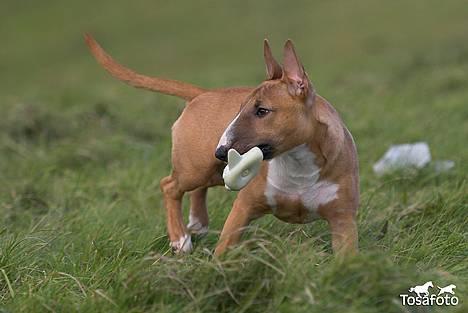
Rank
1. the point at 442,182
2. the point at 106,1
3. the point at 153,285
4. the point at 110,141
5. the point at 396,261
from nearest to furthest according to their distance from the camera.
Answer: the point at 153,285 → the point at 396,261 → the point at 442,182 → the point at 110,141 → the point at 106,1

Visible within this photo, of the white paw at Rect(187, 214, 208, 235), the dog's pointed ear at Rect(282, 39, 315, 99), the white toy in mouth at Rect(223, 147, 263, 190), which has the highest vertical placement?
the dog's pointed ear at Rect(282, 39, 315, 99)

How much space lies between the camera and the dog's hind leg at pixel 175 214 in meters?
5.92

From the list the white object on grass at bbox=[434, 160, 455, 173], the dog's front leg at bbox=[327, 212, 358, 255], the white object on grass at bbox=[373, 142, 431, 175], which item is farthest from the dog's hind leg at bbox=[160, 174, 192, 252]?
the white object on grass at bbox=[434, 160, 455, 173]

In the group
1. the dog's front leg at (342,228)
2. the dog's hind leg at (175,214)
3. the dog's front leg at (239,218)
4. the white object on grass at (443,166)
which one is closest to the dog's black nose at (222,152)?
the dog's front leg at (239,218)

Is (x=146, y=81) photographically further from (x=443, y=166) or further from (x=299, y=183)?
(x=443, y=166)

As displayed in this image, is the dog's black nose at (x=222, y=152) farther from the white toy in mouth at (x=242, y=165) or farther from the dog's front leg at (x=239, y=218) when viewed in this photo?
the dog's front leg at (x=239, y=218)

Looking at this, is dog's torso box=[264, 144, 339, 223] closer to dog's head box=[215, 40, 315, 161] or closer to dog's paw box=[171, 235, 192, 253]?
dog's head box=[215, 40, 315, 161]

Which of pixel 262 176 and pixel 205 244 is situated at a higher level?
pixel 262 176

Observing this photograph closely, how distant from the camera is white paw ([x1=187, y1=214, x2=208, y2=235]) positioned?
6.22 m

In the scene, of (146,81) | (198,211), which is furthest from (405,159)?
(146,81)

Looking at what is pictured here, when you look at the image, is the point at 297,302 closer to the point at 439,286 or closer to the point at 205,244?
the point at 439,286

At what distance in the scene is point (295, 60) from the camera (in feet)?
16.6

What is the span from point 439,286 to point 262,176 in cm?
130

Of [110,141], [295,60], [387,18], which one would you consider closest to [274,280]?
[295,60]
